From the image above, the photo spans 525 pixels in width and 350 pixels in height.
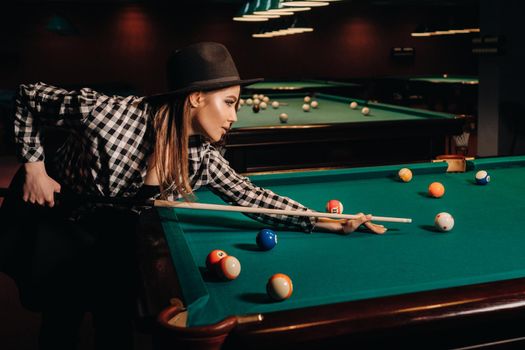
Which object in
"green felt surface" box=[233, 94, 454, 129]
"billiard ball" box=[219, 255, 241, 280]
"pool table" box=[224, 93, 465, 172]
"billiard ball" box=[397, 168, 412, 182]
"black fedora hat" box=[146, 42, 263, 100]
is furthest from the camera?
"green felt surface" box=[233, 94, 454, 129]

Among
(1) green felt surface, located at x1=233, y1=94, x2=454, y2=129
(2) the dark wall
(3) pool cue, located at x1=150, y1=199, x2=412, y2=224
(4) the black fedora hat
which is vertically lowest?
(3) pool cue, located at x1=150, y1=199, x2=412, y2=224

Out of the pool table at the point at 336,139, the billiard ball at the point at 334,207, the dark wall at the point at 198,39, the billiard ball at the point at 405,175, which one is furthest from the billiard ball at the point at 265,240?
the dark wall at the point at 198,39

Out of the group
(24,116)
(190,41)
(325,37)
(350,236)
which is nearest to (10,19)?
(190,41)

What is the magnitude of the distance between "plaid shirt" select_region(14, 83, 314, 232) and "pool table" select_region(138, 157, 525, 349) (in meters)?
0.10

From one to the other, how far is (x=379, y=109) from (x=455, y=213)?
3439 millimetres

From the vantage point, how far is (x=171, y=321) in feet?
3.47

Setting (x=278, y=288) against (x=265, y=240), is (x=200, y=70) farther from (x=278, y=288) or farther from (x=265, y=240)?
(x=278, y=288)

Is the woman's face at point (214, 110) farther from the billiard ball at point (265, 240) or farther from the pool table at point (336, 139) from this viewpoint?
the pool table at point (336, 139)

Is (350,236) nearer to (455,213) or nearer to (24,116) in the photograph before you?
(455,213)

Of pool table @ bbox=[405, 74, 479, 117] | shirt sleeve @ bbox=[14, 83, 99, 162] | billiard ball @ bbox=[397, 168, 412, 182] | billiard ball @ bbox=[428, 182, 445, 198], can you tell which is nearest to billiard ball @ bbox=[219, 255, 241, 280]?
shirt sleeve @ bbox=[14, 83, 99, 162]

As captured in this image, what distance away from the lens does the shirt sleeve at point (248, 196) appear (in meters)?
1.90

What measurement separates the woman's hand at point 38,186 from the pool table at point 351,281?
0.36 metres

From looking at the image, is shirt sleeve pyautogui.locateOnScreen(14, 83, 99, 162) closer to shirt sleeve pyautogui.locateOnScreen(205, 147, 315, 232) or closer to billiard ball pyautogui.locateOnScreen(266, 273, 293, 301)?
shirt sleeve pyautogui.locateOnScreen(205, 147, 315, 232)

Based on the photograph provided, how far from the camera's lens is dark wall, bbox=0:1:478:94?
1136cm
